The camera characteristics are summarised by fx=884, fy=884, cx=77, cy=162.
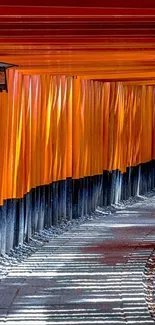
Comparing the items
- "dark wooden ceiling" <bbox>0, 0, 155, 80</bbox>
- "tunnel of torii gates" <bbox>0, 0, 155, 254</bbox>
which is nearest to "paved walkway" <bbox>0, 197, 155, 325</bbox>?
"tunnel of torii gates" <bbox>0, 0, 155, 254</bbox>

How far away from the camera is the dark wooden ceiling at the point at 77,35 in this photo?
247 inches

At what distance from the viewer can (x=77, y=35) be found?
823 centimetres

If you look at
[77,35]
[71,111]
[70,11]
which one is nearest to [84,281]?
[77,35]

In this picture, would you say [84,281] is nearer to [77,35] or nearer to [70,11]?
[77,35]

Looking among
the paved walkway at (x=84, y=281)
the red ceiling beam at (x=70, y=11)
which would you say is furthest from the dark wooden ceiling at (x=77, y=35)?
the paved walkway at (x=84, y=281)

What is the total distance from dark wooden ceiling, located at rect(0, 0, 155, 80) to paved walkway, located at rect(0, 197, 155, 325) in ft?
8.72

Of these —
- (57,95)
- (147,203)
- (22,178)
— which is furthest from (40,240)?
(147,203)

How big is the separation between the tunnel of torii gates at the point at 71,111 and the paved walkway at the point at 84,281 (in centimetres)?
75

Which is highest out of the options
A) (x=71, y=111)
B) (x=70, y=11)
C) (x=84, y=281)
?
(x=70, y=11)

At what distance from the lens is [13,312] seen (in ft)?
29.7

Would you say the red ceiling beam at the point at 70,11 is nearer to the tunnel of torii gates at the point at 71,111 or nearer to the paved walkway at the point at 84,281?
the tunnel of torii gates at the point at 71,111

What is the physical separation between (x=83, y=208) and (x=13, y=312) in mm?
7932

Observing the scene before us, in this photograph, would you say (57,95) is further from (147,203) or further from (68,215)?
(147,203)

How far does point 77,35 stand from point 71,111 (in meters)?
7.47
